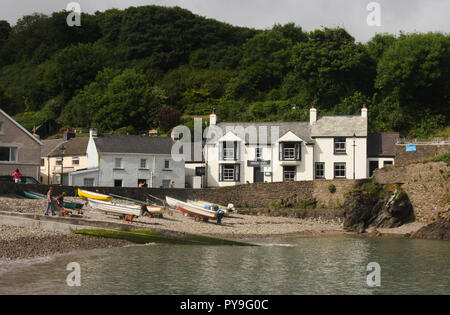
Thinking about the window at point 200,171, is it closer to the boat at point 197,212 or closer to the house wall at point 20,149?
the boat at point 197,212

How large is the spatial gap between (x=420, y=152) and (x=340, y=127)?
25.0 ft

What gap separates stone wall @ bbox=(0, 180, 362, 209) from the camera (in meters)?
49.9

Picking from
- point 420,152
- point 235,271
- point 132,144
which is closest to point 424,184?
point 420,152

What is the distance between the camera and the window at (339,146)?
57.7m

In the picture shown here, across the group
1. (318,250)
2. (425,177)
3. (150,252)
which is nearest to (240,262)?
(150,252)

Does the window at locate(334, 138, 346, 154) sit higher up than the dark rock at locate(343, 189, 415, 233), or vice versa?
the window at locate(334, 138, 346, 154)

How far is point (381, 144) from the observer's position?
2302 inches

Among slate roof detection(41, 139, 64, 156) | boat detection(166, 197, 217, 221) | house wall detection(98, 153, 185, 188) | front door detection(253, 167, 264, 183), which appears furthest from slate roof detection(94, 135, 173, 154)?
boat detection(166, 197, 217, 221)

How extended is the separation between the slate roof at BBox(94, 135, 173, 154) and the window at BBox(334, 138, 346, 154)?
15.3m

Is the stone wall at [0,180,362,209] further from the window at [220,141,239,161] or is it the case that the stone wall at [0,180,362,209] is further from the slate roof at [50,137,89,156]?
the slate roof at [50,137,89,156]

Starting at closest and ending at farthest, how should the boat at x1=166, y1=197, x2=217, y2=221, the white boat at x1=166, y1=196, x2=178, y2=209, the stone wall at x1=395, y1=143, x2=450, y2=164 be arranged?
A: the boat at x1=166, y1=197, x2=217, y2=221 → the white boat at x1=166, y1=196, x2=178, y2=209 → the stone wall at x1=395, y1=143, x2=450, y2=164

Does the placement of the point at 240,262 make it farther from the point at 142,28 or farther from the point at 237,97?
the point at 142,28
